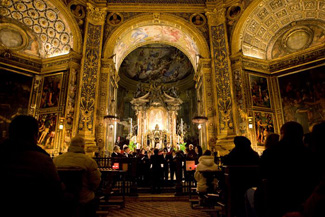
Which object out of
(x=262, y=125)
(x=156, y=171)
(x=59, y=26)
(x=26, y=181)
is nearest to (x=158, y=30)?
(x=59, y=26)

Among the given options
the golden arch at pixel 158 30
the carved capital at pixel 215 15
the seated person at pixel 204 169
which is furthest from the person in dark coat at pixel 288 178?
the carved capital at pixel 215 15

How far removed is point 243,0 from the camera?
1225cm

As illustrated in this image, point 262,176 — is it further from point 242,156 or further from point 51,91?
point 51,91

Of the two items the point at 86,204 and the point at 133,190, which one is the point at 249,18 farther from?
the point at 86,204

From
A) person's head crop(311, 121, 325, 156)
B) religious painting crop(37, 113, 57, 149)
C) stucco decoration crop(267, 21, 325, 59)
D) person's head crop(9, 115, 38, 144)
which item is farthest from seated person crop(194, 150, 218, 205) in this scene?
stucco decoration crop(267, 21, 325, 59)

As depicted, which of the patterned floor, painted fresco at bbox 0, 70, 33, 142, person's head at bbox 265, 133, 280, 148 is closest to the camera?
person's head at bbox 265, 133, 280, 148

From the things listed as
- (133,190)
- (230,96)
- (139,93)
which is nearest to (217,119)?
(230,96)

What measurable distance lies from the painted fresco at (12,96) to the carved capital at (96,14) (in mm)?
5118

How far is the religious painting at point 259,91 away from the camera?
11672 mm

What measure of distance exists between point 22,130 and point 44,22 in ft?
43.4

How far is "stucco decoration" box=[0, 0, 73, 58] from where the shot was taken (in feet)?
38.0

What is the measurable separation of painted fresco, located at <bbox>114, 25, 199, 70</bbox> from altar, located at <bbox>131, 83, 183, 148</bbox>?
13.4 ft

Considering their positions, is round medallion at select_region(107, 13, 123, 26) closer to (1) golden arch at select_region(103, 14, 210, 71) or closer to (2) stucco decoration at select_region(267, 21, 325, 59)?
(1) golden arch at select_region(103, 14, 210, 71)

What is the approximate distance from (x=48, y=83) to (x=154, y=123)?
852 centimetres
